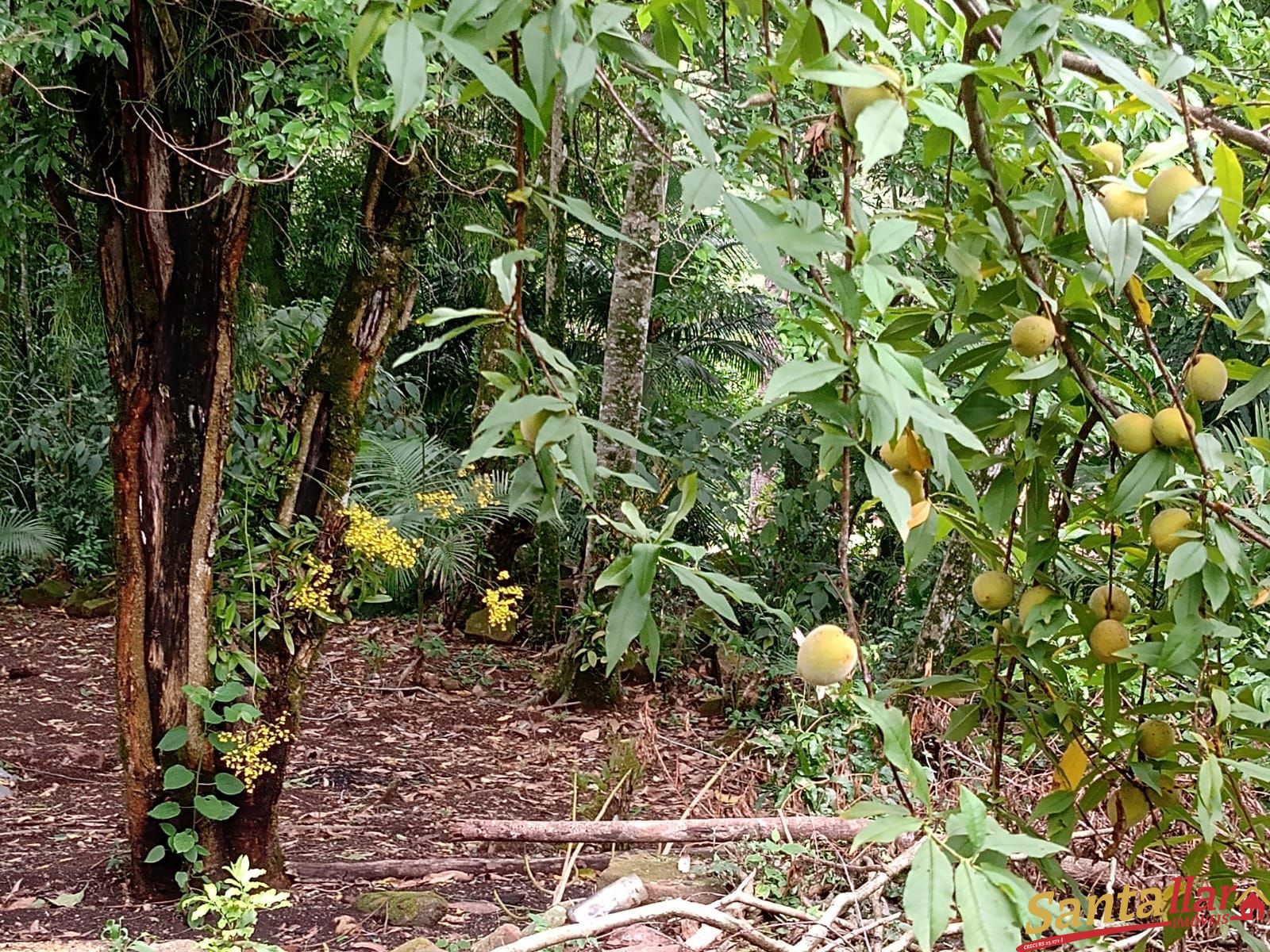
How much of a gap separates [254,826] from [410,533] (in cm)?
229

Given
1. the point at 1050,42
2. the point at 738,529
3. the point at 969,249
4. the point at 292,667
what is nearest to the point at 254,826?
the point at 292,667

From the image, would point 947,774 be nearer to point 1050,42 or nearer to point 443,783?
point 443,783

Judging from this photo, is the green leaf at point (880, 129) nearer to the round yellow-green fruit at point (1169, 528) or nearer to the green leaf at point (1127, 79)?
the green leaf at point (1127, 79)

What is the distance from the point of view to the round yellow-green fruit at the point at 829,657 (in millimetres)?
913

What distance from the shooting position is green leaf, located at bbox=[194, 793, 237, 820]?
2660 millimetres

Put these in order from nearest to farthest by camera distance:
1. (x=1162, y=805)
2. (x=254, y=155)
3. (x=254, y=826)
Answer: (x=1162, y=805)
(x=254, y=155)
(x=254, y=826)

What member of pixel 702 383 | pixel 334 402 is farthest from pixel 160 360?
pixel 702 383

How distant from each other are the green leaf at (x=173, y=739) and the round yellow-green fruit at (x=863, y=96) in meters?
2.42

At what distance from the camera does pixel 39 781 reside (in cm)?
383

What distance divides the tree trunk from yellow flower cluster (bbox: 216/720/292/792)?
0.08 metres

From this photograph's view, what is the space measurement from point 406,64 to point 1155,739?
3.12 ft

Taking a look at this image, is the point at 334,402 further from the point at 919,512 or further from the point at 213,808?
the point at 919,512

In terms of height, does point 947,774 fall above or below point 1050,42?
below

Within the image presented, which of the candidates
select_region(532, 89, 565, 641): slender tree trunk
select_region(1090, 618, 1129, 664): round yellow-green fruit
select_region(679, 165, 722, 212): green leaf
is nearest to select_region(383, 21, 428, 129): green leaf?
select_region(679, 165, 722, 212): green leaf
